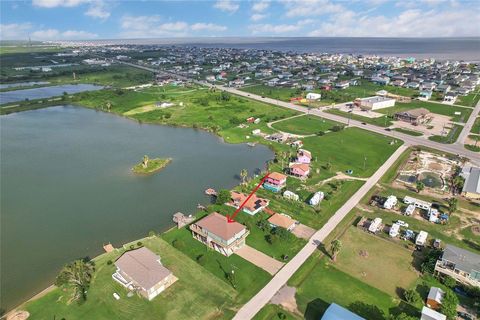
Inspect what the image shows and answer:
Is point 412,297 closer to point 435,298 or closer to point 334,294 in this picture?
point 435,298

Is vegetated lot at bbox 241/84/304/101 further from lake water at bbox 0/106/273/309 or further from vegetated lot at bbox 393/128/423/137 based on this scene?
lake water at bbox 0/106/273/309

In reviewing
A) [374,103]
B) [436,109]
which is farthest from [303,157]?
[436,109]

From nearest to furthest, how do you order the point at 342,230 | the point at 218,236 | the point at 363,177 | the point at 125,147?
1. the point at 218,236
2. the point at 342,230
3. the point at 363,177
4. the point at 125,147

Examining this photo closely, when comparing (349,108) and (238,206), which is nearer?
(238,206)

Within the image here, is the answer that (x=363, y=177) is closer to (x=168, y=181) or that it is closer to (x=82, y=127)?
(x=168, y=181)

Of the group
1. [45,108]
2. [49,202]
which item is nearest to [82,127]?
[45,108]

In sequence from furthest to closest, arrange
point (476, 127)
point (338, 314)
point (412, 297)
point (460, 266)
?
point (476, 127) → point (460, 266) → point (412, 297) → point (338, 314)
